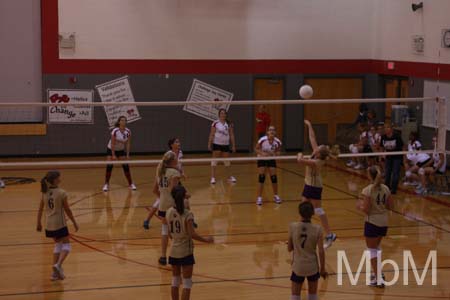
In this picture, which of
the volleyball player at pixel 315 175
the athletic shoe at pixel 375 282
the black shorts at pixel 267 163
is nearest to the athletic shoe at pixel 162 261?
the volleyball player at pixel 315 175

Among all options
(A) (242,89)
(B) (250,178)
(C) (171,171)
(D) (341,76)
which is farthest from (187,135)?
(C) (171,171)

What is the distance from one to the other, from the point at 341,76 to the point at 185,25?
5.60 m

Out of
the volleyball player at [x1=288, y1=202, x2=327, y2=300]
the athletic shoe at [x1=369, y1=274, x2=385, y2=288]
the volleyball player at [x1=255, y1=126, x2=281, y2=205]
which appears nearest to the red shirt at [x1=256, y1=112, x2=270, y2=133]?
the volleyball player at [x1=255, y1=126, x2=281, y2=205]

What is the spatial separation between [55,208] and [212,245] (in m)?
3.51

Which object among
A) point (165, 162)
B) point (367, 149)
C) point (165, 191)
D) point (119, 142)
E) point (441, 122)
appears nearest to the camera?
point (165, 162)

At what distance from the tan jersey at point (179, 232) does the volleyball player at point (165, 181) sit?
6.12ft

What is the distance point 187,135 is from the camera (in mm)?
23766

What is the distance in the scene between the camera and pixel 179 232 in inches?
366

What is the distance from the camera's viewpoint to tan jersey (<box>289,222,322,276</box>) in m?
8.98

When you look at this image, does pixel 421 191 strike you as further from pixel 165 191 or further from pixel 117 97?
pixel 117 97

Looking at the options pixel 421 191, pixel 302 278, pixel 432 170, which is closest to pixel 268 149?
pixel 432 170

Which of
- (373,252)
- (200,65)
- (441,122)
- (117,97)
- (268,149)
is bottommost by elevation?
(373,252)

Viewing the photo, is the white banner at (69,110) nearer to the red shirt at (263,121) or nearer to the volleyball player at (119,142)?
the red shirt at (263,121)

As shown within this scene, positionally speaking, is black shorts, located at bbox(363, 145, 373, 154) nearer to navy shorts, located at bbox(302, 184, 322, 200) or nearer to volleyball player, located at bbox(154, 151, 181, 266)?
navy shorts, located at bbox(302, 184, 322, 200)
